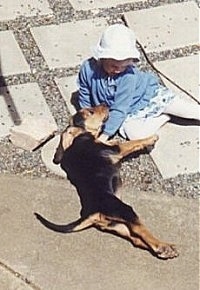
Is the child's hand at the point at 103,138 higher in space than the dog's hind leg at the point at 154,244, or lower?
higher

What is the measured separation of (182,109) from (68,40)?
73 centimetres

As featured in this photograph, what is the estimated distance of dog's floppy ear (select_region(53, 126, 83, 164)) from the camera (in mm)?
3404

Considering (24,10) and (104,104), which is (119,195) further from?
(24,10)

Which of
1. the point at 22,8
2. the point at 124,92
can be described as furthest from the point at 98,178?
the point at 22,8

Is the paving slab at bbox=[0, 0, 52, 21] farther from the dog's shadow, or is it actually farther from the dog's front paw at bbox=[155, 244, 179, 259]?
the dog's front paw at bbox=[155, 244, 179, 259]

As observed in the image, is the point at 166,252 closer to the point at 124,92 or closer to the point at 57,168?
the point at 57,168

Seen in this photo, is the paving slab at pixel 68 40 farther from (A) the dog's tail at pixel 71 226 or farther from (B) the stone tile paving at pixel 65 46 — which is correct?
(A) the dog's tail at pixel 71 226

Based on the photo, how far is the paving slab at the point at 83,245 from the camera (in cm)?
293

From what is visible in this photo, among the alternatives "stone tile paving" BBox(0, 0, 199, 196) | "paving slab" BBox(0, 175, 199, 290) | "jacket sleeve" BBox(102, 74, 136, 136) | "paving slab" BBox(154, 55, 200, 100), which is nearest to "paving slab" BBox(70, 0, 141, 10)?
"stone tile paving" BBox(0, 0, 199, 196)

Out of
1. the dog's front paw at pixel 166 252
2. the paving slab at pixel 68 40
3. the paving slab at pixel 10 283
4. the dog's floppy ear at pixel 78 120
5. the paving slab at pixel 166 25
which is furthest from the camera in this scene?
the paving slab at pixel 166 25

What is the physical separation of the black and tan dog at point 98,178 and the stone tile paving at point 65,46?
0.07m

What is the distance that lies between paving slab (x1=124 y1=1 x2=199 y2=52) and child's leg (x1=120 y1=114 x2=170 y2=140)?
538 mm

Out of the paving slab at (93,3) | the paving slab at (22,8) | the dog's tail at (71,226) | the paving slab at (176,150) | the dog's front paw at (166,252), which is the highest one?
the paving slab at (22,8)

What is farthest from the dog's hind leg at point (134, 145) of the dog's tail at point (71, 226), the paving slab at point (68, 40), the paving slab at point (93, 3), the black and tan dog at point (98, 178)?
the paving slab at point (93, 3)
